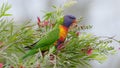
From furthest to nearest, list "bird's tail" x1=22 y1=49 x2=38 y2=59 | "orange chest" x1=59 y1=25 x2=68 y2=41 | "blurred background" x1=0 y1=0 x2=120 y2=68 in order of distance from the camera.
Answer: "blurred background" x1=0 y1=0 x2=120 y2=68 < "orange chest" x1=59 y1=25 x2=68 y2=41 < "bird's tail" x1=22 y1=49 x2=38 y2=59

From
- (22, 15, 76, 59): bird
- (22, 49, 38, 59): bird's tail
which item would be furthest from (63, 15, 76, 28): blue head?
(22, 49, 38, 59): bird's tail

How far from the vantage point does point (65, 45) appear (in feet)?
3.78

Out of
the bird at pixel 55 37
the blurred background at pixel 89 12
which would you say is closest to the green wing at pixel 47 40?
the bird at pixel 55 37

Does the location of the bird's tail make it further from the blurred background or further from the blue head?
the blurred background

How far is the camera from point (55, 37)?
1245 millimetres

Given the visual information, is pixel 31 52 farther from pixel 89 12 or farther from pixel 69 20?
pixel 89 12

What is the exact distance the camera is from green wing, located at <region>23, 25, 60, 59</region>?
116 cm

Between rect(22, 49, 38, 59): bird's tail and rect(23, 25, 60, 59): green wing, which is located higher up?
rect(23, 25, 60, 59): green wing

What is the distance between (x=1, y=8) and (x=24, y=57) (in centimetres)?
17

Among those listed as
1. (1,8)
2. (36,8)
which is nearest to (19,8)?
(36,8)

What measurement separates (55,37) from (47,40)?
50 mm

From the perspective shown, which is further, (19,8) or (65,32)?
(19,8)

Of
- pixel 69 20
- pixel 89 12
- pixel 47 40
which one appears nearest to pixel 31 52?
pixel 47 40

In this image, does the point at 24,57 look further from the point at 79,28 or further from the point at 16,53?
the point at 79,28
